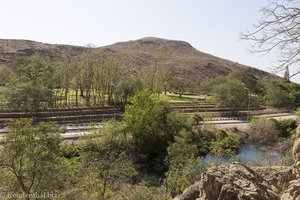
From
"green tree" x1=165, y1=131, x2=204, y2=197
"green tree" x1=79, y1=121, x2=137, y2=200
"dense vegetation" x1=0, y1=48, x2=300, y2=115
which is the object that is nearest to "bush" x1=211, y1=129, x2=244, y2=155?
"green tree" x1=165, y1=131, x2=204, y2=197

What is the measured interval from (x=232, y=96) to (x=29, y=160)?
5365 cm

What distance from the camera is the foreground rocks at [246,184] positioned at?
252 inches

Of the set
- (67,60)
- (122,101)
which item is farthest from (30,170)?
(67,60)

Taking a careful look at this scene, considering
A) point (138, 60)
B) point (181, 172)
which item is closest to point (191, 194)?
point (181, 172)

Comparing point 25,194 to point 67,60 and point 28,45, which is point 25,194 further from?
point 28,45

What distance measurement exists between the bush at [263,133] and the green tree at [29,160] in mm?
35208

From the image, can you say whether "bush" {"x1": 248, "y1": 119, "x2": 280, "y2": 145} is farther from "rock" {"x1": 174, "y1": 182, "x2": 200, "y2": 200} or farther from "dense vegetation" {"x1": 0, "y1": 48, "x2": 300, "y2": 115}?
"rock" {"x1": 174, "y1": 182, "x2": 200, "y2": 200}

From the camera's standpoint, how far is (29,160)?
16797mm

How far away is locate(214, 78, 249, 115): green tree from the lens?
214 ft

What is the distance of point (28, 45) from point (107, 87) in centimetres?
10285

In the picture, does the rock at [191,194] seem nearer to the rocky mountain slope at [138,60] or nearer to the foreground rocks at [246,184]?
the foreground rocks at [246,184]

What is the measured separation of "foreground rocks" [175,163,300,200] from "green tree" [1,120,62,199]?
1157cm

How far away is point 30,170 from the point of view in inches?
659

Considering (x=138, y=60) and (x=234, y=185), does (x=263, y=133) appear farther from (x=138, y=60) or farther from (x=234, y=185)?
(x=138, y=60)
